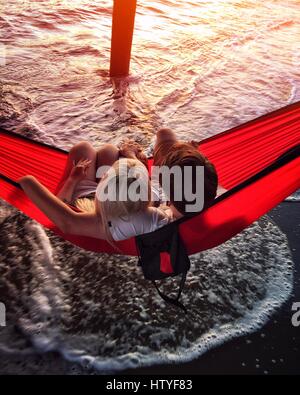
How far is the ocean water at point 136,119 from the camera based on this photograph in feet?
4.26

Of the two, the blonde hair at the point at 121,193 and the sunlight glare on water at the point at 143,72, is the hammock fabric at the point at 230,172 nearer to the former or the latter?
the blonde hair at the point at 121,193

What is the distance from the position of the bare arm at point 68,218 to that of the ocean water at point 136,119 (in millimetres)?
392

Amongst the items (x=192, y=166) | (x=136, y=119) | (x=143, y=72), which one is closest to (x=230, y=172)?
(x=192, y=166)

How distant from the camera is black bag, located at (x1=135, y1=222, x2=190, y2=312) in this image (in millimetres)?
1085

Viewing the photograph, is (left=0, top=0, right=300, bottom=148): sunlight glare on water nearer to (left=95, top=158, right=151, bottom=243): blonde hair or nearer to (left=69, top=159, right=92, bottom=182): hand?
(left=69, top=159, right=92, bottom=182): hand

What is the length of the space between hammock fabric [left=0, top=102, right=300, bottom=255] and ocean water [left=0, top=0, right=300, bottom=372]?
13.5 inches

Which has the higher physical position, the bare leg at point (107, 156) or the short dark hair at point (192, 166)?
the short dark hair at point (192, 166)

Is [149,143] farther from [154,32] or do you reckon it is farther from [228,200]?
[154,32]

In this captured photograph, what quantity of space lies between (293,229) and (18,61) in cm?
293

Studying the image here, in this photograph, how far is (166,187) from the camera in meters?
1.11

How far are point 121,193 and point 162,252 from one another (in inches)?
9.4

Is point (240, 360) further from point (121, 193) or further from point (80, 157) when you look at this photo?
point (80, 157)

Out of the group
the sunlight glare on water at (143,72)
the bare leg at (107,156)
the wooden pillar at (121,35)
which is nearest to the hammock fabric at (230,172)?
the bare leg at (107,156)

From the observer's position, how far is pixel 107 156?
142cm
